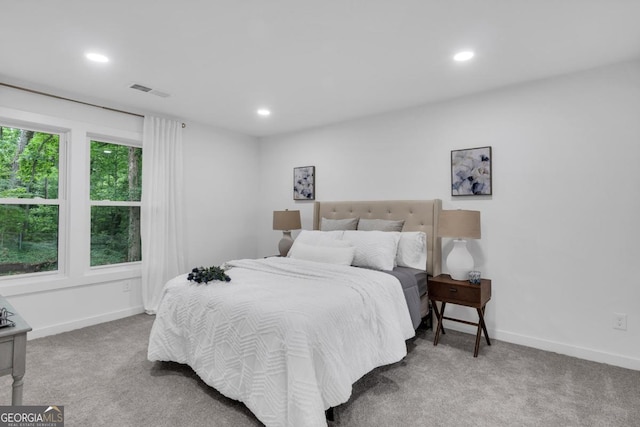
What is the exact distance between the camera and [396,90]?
3230 mm

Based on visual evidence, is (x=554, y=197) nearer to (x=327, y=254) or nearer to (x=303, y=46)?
(x=327, y=254)

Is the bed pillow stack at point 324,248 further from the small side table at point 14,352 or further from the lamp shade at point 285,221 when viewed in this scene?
the small side table at point 14,352

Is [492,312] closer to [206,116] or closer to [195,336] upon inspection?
[195,336]

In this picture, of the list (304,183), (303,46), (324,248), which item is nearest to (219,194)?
(304,183)

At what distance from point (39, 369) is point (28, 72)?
8.20ft

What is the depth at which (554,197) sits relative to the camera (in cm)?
288

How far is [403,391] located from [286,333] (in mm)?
1044

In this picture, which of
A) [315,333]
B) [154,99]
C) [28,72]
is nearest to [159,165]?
[154,99]

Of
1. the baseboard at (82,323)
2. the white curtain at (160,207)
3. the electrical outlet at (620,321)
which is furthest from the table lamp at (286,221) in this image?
the electrical outlet at (620,321)

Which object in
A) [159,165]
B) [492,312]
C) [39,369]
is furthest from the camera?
[159,165]

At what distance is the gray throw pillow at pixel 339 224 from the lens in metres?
3.88

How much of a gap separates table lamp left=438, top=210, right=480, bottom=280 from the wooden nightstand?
4.4 inches

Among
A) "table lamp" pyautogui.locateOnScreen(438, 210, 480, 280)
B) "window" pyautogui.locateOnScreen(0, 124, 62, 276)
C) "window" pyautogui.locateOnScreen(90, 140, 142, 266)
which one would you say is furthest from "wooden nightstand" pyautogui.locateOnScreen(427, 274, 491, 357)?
"window" pyautogui.locateOnScreen(0, 124, 62, 276)

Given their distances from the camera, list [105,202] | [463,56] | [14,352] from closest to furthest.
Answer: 1. [14,352]
2. [463,56]
3. [105,202]
